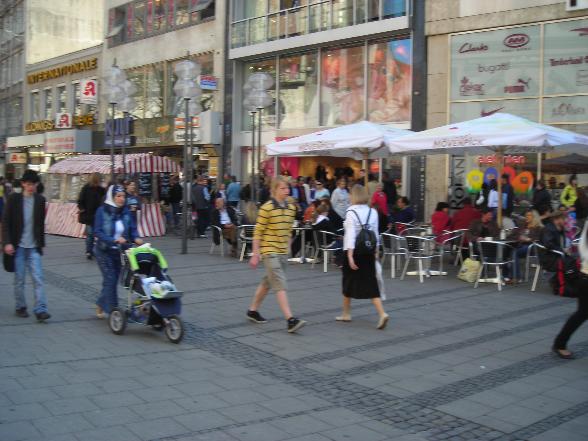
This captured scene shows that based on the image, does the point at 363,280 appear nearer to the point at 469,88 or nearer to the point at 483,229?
the point at 483,229

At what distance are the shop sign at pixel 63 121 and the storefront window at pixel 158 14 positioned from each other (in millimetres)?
8543

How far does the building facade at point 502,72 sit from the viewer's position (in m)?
16.8

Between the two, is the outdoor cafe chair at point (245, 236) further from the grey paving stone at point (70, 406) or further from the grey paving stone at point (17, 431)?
the grey paving stone at point (17, 431)

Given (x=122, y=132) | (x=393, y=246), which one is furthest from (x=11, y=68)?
(x=393, y=246)

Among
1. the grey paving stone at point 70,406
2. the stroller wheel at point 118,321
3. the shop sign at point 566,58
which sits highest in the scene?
the shop sign at point 566,58

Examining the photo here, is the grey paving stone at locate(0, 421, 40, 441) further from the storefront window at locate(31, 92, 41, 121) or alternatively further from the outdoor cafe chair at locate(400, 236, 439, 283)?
the storefront window at locate(31, 92, 41, 121)

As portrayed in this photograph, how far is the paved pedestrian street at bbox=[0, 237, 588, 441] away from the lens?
15.7ft

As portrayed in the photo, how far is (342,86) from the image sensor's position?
72.4 feet

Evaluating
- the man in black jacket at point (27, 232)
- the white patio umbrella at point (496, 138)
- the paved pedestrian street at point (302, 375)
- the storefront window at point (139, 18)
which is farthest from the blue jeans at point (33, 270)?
the storefront window at point (139, 18)

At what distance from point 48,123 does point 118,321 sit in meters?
33.9

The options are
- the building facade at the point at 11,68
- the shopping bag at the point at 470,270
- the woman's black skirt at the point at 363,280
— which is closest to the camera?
the woman's black skirt at the point at 363,280

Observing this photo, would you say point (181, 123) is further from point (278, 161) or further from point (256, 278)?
point (256, 278)

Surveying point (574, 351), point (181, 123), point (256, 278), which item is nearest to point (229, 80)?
point (181, 123)

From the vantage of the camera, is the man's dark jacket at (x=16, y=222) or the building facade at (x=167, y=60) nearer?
the man's dark jacket at (x=16, y=222)
